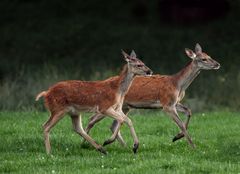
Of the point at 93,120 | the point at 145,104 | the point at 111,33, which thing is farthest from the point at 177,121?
the point at 111,33

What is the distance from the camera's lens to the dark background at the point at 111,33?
27.3 meters

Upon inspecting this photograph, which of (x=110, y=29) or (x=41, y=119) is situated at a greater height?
(x=41, y=119)

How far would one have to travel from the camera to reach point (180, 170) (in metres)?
11.5

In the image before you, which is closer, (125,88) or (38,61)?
(125,88)

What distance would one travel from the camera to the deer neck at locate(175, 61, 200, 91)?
49.8 ft

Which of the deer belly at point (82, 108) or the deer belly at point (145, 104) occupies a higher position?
the deer belly at point (82, 108)

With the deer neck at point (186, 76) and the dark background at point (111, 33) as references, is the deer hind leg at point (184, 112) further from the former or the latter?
the dark background at point (111, 33)

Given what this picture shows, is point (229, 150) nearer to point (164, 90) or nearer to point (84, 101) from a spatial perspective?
point (164, 90)

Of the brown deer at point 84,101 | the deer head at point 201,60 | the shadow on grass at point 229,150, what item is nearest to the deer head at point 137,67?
the brown deer at point 84,101

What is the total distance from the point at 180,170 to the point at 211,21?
2009cm

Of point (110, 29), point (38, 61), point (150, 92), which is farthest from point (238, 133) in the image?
point (110, 29)

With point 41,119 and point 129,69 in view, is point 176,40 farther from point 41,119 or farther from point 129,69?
point 129,69

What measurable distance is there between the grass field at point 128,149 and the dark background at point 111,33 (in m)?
7.10

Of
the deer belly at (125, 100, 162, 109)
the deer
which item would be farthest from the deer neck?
the deer belly at (125, 100, 162, 109)
